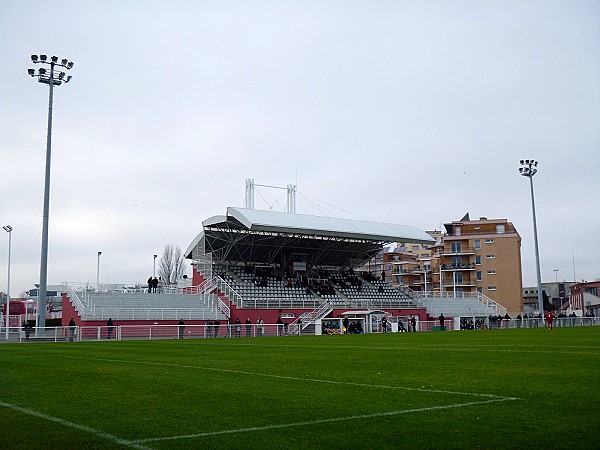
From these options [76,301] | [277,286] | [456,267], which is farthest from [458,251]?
[76,301]

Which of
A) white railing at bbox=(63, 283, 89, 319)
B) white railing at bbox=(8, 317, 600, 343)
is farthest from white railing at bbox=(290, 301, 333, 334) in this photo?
white railing at bbox=(63, 283, 89, 319)

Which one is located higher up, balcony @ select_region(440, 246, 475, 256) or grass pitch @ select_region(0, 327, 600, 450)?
balcony @ select_region(440, 246, 475, 256)

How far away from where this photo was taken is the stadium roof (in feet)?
191

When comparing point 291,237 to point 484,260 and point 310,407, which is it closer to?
point 484,260

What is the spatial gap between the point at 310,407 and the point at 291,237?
54716 mm

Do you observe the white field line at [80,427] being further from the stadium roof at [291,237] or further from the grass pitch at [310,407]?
the stadium roof at [291,237]

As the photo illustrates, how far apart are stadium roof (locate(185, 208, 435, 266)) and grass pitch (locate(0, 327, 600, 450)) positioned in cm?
4277

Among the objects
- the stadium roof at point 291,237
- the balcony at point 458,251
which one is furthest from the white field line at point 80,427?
the balcony at point 458,251

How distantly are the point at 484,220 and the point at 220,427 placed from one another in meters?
101

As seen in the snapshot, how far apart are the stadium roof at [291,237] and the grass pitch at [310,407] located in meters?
42.8

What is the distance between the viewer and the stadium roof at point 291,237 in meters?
58.2

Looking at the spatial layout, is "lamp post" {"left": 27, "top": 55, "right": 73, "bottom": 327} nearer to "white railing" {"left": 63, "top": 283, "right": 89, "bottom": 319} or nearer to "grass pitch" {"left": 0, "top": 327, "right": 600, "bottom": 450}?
"white railing" {"left": 63, "top": 283, "right": 89, "bottom": 319}

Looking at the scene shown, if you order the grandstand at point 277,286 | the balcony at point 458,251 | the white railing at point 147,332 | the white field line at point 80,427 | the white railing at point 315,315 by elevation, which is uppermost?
the balcony at point 458,251

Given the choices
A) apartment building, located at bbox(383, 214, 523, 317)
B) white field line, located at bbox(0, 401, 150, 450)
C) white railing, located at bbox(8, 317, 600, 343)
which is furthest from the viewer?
apartment building, located at bbox(383, 214, 523, 317)
